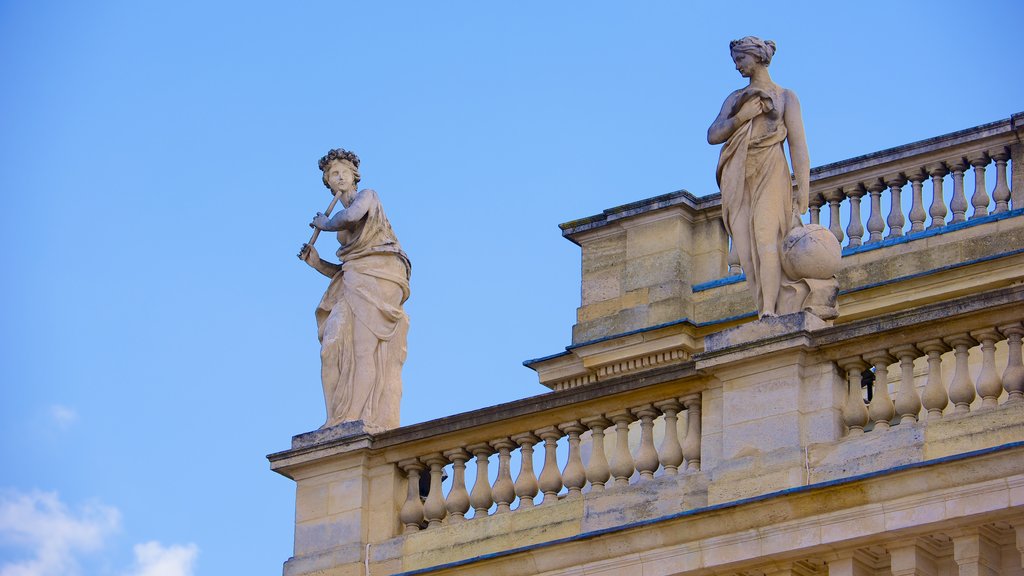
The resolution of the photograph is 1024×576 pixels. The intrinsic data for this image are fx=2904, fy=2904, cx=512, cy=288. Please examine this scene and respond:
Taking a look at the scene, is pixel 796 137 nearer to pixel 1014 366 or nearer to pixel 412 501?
pixel 1014 366

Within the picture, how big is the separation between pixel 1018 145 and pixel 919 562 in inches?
227

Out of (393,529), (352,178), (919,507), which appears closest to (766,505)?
(919,507)

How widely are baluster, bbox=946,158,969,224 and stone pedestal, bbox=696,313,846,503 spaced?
408 centimetres

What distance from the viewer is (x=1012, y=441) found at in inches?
727

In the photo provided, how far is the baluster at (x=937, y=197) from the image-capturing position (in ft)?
77.8

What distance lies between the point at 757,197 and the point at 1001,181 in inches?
150

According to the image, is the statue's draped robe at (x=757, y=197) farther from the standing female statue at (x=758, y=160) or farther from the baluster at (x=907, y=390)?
the baluster at (x=907, y=390)

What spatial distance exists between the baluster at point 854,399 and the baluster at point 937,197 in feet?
14.4

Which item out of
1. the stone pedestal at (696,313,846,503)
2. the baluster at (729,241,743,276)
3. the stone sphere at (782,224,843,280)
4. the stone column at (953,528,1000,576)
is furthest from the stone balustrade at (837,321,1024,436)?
the baluster at (729,241,743,276)

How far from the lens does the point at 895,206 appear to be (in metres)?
24.0

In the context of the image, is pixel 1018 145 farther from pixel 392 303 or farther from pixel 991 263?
pixel 392 303

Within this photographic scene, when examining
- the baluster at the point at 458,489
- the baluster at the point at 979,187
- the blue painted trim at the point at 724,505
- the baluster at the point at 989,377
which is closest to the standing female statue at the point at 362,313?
the baluster at the point at 458,489

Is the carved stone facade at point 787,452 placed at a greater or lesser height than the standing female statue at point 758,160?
lesser

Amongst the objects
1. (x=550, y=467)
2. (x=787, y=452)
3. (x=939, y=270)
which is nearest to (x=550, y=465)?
(x=550, y=467)
